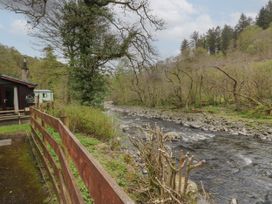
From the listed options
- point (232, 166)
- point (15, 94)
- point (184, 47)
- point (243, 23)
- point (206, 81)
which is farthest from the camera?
point (243, 23)

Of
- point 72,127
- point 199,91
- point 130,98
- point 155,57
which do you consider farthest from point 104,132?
point 130,98

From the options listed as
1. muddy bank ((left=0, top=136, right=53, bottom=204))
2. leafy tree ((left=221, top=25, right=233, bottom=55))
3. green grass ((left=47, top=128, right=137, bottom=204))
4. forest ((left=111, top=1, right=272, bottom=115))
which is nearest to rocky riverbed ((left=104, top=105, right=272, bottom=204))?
green grass ((left=47, top=128, right=137, bottom=204))

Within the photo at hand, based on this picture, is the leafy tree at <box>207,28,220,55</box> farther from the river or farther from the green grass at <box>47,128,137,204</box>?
the green grass at <box>47,128,137,204</box>

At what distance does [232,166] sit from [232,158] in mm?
1198

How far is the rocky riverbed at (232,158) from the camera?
7.49m

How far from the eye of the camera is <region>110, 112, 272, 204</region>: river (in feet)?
24.3

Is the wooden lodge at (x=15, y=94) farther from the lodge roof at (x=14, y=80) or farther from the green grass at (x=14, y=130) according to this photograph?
the green grass at (x=14, y=130)

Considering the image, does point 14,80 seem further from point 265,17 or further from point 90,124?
point 265,17

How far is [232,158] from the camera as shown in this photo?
438 inches

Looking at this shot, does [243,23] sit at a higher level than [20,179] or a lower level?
higher

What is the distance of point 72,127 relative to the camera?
9.60 metres

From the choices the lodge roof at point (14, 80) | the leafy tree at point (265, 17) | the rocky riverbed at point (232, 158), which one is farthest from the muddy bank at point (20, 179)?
the leafy tree at point (265, 17)

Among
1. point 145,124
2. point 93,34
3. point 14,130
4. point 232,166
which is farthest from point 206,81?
point 14,130

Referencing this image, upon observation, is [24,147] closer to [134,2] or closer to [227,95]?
[134,2]
